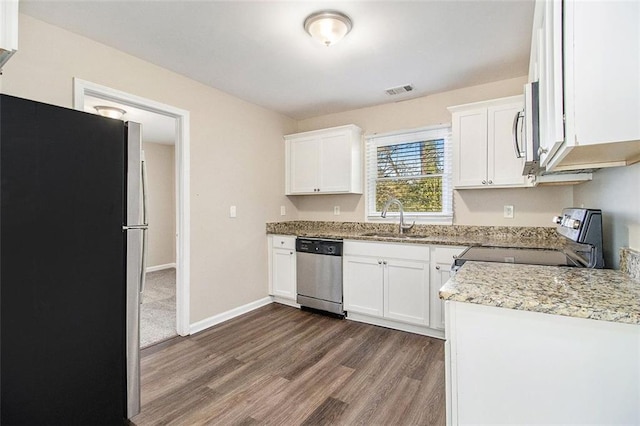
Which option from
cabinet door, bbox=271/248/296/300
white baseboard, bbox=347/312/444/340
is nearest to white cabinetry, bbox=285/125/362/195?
cabinet door, bbox=271/248/296/300

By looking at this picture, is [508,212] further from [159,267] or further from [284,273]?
[159,267]

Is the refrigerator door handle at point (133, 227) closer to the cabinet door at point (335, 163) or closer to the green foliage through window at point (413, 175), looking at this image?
the cabinet door at point (335, 163)

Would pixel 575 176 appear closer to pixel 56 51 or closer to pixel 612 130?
pixel 612 130

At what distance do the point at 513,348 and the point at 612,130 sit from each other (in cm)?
73

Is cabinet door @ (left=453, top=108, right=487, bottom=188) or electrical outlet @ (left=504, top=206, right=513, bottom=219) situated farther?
electrical outlet @ (left=504, top=206, right=513, bottom=219)

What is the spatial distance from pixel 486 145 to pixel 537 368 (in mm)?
2344

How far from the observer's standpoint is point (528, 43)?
7.60ft

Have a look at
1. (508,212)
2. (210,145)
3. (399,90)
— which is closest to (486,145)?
(508,212)

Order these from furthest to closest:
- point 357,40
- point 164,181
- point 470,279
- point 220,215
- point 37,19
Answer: point 164,181
point 220,215
point 357,40
point 37,19
point 470,279

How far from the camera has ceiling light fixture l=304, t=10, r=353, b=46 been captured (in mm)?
1972

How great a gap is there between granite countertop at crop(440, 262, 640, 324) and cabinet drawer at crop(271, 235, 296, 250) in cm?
249

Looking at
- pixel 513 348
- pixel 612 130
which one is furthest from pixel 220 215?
pixel 612 130

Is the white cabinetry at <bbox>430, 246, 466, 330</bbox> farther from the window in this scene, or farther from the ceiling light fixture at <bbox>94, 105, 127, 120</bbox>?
the ceiling light fixture at <bbox>94, 105, 127, 120</bbox>

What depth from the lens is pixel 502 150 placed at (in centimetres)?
279
